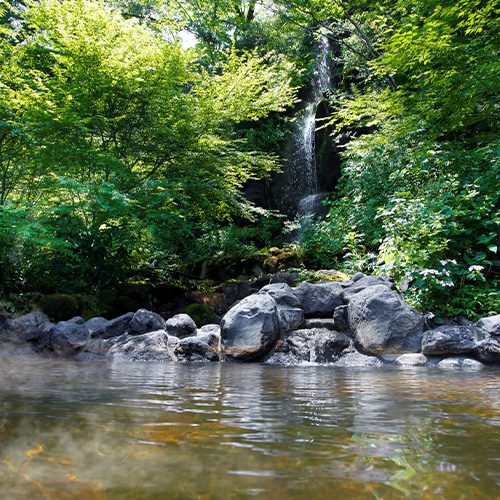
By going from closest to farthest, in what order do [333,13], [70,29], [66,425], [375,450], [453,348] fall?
[375,450]
[66,425]
[453,348]
[70,29]
[333,13]

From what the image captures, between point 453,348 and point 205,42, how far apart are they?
20413 millimetres

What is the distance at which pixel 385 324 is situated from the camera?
6.08 metres

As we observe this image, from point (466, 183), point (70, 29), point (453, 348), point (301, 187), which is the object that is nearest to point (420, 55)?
point (466, 183)

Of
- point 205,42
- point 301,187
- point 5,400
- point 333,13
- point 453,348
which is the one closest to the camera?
point 5,400

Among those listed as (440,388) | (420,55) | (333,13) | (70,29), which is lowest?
(440,388)

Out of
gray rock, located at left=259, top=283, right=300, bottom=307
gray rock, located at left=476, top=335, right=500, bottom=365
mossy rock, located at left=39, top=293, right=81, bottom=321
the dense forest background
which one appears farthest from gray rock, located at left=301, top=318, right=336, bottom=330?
mossy rock, located at left=39, top=293, right=81, bottom=321

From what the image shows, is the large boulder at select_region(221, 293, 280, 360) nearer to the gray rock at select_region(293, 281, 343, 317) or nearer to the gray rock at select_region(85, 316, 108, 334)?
the gray rock at select_region(293, 281, 343, 317)

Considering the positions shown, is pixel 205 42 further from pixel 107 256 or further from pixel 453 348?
pixel 453 348

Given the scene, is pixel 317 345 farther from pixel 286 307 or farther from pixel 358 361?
pixel 286 307

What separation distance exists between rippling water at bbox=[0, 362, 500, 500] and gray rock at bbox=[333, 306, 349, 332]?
11.7 ft

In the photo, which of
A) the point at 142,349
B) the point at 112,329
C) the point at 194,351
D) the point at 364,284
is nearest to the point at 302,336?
the point at 364,284

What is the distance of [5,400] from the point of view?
2.50 meters

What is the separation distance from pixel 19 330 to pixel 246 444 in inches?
297

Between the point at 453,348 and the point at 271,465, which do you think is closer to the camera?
the point at 271,465
